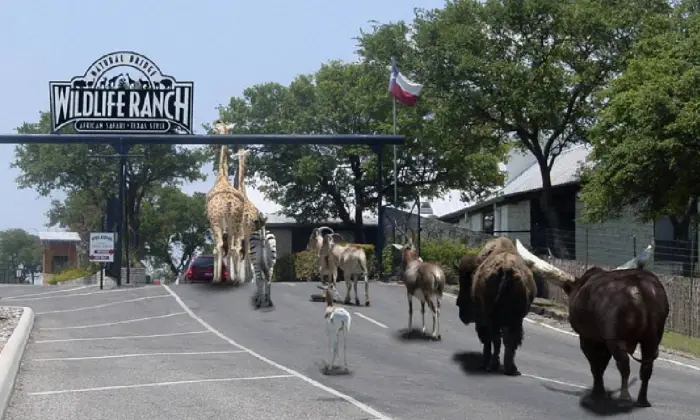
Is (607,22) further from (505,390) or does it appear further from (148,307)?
(505,390)

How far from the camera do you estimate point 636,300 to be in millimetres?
12992

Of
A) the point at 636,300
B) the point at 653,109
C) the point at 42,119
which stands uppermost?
the point at 42,119

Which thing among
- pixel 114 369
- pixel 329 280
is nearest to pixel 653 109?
pixel 329 280

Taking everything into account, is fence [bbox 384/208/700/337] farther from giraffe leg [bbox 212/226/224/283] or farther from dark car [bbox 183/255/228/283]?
dark car [bbox 183/255/228/283]

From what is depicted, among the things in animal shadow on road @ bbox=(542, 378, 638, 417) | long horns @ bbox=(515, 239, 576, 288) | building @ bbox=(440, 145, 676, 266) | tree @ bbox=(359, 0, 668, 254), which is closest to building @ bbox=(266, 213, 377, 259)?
building @ bbox=(440, 145, 676, 266)

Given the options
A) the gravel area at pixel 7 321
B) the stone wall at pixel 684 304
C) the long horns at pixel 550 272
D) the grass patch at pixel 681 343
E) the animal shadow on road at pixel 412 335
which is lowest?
the grass patch at pixel 681 343

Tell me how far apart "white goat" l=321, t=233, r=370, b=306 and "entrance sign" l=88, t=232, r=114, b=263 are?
1085 cm

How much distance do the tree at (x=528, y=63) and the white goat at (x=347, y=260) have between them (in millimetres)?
16058

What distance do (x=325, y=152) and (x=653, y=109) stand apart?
2884 centimetres

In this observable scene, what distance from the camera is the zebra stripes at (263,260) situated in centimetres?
2809

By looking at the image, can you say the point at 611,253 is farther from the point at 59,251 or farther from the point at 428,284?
the point at 59,251

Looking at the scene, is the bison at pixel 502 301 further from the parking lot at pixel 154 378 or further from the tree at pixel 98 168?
the tree at pixel 98 168

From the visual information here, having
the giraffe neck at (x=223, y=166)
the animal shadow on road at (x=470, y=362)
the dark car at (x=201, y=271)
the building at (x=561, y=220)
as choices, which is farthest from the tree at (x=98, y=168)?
the animal shadow on road at (x=470, y=362)

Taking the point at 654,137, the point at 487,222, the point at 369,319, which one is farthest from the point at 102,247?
the point at 487,222
